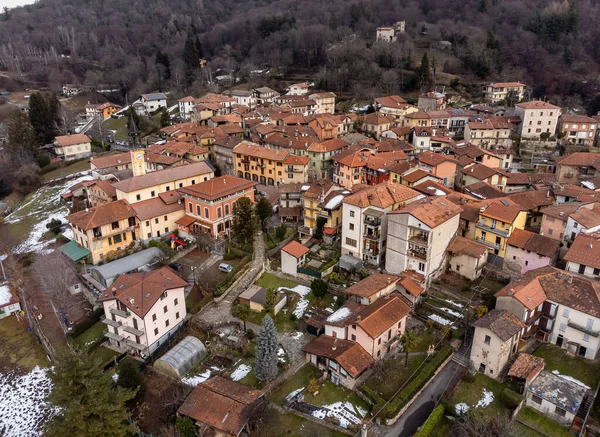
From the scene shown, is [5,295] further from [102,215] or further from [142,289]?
[142,289]

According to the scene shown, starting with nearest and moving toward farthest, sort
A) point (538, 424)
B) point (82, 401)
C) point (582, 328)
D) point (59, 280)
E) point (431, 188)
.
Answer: point (82, 401), point (538, 424), point (582, 328), point (59, 280), point (431, 188)

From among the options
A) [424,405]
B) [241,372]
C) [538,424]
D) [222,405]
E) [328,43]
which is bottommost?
[241,372]

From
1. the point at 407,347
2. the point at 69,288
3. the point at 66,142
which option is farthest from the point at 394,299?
the point at 66,142

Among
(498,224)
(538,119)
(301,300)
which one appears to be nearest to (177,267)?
(301,300)

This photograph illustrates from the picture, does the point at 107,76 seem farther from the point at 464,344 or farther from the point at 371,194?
the point at 464,344

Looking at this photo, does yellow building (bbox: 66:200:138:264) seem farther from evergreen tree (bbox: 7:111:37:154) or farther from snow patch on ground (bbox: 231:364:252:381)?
evergreen tree (bbox: 7:111:37:154)

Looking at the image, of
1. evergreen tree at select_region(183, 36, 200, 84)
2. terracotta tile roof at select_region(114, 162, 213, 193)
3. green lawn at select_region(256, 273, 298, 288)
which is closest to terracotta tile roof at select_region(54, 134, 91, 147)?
terracotta tile roof at select_region(114, 162, 213, 193)

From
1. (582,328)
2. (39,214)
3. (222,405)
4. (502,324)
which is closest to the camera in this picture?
(222,405)

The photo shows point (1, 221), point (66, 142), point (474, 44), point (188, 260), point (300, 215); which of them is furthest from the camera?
point (474, 44)
